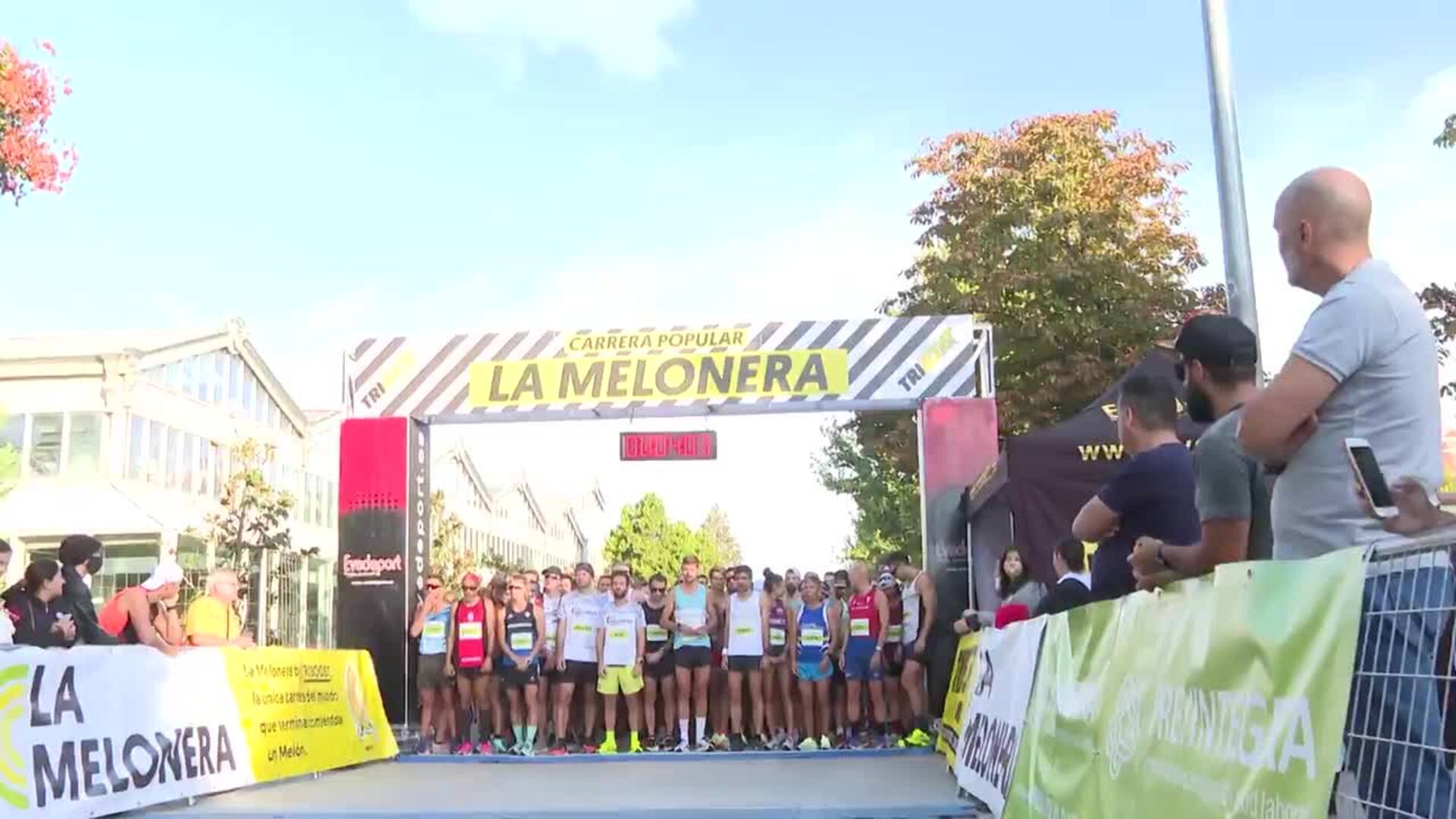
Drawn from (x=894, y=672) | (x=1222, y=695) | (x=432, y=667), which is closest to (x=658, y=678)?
(x=432, y=667)

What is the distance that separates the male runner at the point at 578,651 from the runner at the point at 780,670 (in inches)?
71.7

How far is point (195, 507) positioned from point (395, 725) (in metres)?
25.1

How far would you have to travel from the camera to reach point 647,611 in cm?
1371

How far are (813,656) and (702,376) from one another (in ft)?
10.4

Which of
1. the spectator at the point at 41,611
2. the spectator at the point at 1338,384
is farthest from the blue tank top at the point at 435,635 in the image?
the spectator at the point at 1338,384

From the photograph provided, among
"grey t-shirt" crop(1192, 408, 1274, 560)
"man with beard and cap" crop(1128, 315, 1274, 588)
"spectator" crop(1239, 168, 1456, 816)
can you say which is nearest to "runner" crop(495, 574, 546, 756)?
"man with beard and cap" crop(1128, 315, 1274, 588)

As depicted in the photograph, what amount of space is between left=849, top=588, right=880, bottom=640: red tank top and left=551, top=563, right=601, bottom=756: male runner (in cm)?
267

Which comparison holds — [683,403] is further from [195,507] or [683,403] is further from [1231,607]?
[195,507]

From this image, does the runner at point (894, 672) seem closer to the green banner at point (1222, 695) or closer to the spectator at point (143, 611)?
the spectator at point (143, 611)

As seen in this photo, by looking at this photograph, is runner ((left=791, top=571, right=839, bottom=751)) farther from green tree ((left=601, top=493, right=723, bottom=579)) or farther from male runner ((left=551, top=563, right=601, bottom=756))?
green tree ((left=601, top=493, right=723, bottom=579))

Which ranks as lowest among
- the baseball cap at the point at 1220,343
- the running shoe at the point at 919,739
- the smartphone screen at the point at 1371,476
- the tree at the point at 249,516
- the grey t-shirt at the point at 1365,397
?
the running shoe at the point at 919,739

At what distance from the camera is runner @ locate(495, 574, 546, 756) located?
13.3m

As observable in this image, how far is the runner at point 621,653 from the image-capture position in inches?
518

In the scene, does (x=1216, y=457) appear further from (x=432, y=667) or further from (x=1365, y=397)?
(x=432, y=667)
